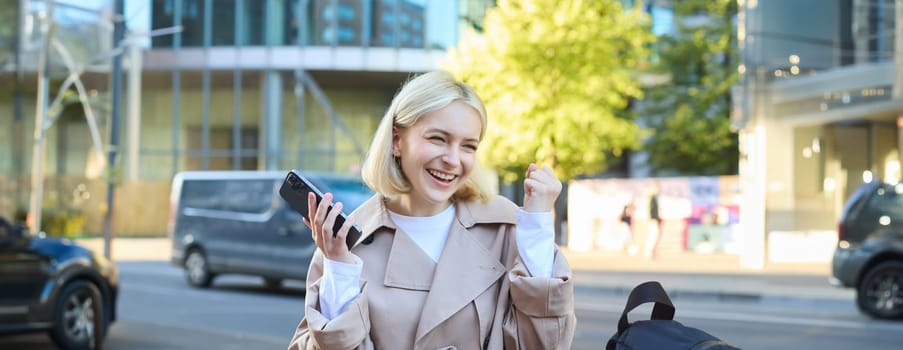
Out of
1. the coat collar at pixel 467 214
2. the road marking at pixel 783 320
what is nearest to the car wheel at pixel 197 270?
the road marking at pixel 783 320

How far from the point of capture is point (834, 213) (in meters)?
24.1

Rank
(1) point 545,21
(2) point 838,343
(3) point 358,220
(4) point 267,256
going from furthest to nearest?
(1) point 545,21 → (4) point 267,256 → (2) point 838,343 → (3) point 358,220

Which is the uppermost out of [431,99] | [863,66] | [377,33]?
[377,33]

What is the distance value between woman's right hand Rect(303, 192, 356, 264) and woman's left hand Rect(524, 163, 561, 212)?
404 mm

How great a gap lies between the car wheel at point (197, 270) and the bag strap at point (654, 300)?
15985 mm

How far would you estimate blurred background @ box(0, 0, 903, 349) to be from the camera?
2138 cm

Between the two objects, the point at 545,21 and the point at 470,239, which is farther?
the point at 545,21

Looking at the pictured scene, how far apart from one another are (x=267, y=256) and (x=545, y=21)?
12.8m

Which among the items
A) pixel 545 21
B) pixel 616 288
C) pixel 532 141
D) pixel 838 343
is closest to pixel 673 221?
pixel 532 141

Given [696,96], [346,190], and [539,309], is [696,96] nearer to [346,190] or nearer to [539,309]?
[346,190]

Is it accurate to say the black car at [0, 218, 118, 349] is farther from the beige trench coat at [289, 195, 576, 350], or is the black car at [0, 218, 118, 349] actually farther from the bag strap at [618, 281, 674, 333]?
the bag strap at [618, 281, 674, 333]

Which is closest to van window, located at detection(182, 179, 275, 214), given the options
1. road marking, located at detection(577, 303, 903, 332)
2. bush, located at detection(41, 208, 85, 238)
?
road marking, located at detection(577, 303, 903, 332)

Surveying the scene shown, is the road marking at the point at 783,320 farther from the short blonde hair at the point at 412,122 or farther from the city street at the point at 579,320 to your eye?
the short blonde hair at the point at 412,122

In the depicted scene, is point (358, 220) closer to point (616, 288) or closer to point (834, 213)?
point (616, 288)
